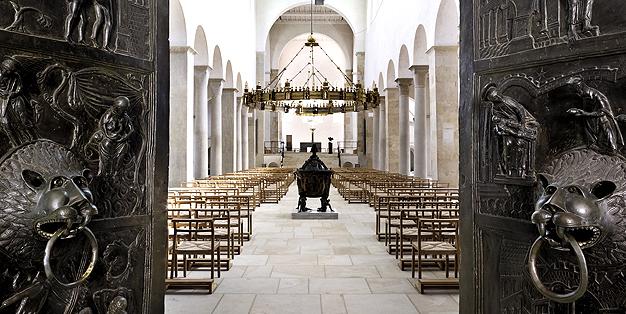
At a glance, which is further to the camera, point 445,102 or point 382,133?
point 382,133

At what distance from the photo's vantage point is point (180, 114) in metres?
16.1

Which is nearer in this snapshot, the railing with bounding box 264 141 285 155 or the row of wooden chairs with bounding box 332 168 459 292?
the row of wooden chairs with bounding box 332 168 459 292

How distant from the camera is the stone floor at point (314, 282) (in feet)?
16.9

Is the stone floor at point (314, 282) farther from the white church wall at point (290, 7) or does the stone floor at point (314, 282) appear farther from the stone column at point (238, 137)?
the white church wall at point (290, 7)

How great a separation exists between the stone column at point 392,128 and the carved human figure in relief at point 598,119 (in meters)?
23.6

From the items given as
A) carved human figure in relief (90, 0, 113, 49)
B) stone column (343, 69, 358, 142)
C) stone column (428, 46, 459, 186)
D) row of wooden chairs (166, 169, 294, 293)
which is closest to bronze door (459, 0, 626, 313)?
carved human figure in relief (90, 0, 113, 49)

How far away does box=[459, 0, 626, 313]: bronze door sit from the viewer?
2.46 m

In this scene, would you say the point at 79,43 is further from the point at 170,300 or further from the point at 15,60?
the point at 170,300

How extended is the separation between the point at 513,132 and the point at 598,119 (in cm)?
44

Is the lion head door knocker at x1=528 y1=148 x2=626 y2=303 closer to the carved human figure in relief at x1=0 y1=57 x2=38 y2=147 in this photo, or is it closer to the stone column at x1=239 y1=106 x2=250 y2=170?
the carved human figure in relief at x1=0 y1=57 x2=38 y2=147

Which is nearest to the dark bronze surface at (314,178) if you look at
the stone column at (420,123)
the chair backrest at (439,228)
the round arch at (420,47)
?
the chair backrest at (439,228)

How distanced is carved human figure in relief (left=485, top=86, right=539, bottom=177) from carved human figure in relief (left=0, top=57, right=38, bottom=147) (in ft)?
8.55

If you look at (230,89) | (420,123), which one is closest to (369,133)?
(230,89)

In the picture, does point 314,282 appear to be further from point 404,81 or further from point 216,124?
point 404,81
